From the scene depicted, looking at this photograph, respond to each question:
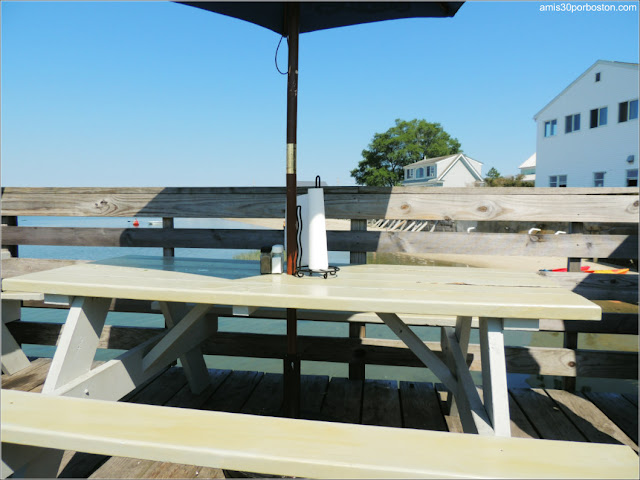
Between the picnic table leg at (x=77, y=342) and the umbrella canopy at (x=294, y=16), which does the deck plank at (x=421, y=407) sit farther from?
the picnic table leg at (x=77, y=342)

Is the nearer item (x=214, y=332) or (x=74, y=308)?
(x=74, y=308)

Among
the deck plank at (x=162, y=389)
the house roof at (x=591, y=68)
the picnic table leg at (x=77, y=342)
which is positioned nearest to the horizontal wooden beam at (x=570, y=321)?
the deck plank at (x=162, y=389)

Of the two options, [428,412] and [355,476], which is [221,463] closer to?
[355,476]

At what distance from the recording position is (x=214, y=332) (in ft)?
9.15

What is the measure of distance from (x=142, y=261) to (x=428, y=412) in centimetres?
179

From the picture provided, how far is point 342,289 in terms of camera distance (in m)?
1.68

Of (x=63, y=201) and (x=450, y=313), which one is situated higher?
(x=63, y=201)

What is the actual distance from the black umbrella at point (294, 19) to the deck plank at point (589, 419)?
1.54 meters

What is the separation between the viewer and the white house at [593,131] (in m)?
17.3

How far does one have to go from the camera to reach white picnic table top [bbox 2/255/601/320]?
1463 millimetres

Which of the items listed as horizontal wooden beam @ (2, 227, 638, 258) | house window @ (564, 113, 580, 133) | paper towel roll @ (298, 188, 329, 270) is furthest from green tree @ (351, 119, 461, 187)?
paper towel roll @ (298, 188, 329, 270)

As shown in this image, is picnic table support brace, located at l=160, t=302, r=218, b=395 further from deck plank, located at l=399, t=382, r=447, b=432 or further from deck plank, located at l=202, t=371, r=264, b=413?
deck plank, located at l=399, t=382, r=447, b=432

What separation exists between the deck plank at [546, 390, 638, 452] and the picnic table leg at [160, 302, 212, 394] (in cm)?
212

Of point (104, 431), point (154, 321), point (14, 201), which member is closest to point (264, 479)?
point (104, 431)
